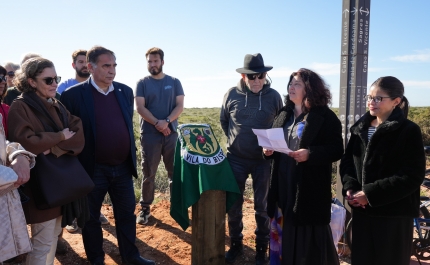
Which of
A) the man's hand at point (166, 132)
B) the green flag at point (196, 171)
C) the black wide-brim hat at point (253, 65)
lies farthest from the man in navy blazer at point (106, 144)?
the black wide-brim hat at point (253, 65)

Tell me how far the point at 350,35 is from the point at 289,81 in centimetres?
129

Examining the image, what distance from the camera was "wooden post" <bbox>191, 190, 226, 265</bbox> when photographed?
3.69m

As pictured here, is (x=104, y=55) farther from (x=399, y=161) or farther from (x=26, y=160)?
(x=399, y=161)

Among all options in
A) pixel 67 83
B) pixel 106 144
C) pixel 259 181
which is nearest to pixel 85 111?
pixel 106 144

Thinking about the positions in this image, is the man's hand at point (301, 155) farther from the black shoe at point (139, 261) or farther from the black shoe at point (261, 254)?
the black shoe at point (139, 261)

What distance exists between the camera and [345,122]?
445 cm

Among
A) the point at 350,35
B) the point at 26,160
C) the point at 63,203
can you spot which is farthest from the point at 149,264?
the point at 350,35

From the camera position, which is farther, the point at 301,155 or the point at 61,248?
the point at 61,248

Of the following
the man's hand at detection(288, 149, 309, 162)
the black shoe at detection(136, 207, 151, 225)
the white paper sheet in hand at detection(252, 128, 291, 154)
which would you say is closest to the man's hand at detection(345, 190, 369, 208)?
the man's hand at detection(288, 149, 309, 162)

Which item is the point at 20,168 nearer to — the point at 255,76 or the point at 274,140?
the point at 274,140

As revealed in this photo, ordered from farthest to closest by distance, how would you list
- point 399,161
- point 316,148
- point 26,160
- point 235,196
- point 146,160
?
point 146,160, point 235,196, point 316,148, point 399,161, point 26,160

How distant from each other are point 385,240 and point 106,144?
267 cm

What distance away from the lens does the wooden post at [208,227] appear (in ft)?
12.1

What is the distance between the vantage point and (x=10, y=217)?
2.57m
